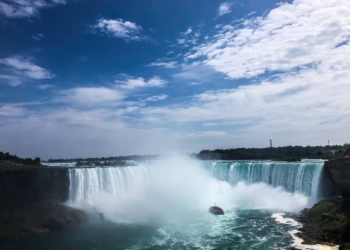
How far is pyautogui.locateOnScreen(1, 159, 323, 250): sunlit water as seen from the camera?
2344 cm

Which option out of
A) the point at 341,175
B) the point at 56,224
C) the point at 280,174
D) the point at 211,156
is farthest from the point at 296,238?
the point at 211,156

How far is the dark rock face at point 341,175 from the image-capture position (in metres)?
28.9

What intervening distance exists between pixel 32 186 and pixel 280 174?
28.0 meters

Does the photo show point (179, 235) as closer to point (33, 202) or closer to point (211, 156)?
point (33, 202)

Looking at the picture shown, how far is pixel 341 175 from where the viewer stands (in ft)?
97.3

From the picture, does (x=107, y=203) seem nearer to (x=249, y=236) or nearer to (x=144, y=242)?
(x=144, y=242)

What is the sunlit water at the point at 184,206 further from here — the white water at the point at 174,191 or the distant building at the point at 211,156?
the distant building at the point at 211,156

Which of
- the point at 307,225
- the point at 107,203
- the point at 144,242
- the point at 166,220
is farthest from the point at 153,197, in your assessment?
the point at 307,225

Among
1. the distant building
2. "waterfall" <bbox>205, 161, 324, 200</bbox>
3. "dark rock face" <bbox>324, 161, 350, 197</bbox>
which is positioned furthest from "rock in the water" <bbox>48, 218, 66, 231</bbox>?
the distant building

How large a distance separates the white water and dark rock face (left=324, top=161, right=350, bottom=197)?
1.75 m

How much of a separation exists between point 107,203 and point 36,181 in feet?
26.4

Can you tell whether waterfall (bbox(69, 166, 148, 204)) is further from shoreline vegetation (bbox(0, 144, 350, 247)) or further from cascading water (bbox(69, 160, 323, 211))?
shoreline vegetation (bbox(0, 144, 350, 247))

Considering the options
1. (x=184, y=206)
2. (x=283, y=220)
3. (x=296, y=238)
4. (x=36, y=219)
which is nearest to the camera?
(x=296, y=238)

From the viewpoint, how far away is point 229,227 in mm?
26406
